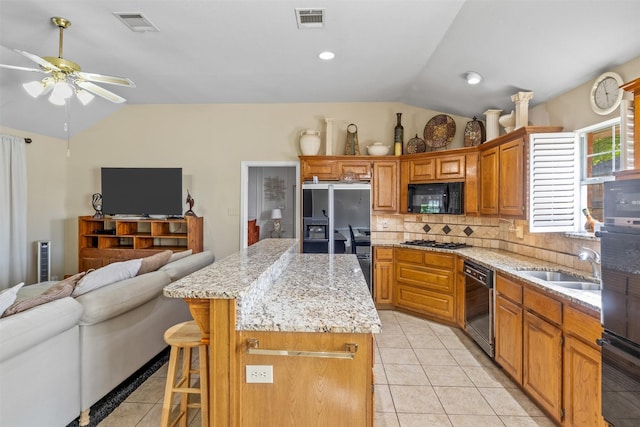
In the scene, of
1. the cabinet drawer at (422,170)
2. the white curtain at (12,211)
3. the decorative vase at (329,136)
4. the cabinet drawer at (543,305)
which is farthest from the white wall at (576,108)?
the white curtain at (12,211)

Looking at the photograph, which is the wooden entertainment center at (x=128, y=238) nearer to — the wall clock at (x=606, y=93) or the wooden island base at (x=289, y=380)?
the wooden island base at (x=289, y=380)

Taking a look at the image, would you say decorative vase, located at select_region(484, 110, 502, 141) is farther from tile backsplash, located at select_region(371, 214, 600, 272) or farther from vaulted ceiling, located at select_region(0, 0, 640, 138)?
tile backsplash, located at select_region(371, 214, 600, 272)

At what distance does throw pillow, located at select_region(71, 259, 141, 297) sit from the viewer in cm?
216

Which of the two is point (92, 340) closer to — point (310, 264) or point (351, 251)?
point (310, 264)

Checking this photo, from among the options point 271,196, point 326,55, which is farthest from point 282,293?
point 271,196

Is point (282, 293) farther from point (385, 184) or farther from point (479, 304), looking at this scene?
point (385, 184)

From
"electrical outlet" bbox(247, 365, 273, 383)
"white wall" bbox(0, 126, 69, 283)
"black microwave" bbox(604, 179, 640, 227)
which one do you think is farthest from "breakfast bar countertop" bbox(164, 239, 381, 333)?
"white wall" bbox(0, 126, 69, 283)

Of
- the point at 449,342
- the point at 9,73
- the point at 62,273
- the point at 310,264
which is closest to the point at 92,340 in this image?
the point at 310,264

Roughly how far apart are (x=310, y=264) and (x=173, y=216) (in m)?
3.13

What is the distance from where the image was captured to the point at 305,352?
4.70 feet

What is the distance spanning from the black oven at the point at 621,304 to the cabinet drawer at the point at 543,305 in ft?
1.41

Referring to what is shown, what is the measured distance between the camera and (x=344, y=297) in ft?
5.83

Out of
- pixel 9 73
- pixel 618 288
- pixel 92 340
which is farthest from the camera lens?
pixel 9 73

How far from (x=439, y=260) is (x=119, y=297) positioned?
10.5 feet
